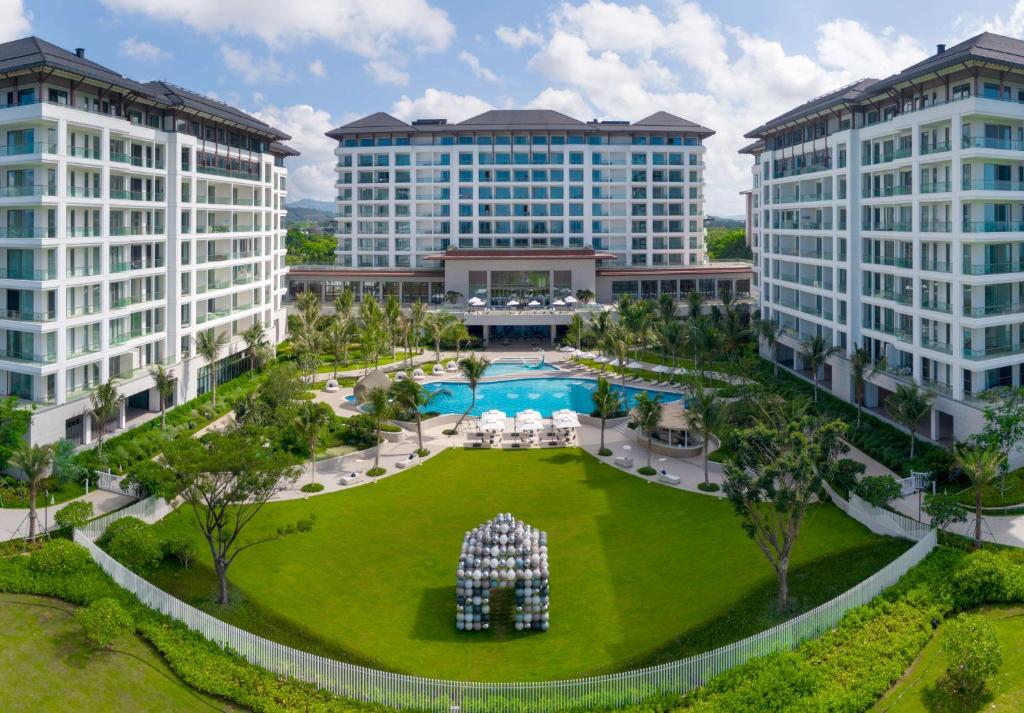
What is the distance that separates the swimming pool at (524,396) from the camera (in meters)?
53.3

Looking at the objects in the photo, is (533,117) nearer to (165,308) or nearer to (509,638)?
(165,308)

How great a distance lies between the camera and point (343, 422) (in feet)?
148

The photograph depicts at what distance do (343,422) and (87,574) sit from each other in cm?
1983

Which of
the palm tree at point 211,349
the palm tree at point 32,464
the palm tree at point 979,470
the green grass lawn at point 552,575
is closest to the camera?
the green grass lawn at point 552,575

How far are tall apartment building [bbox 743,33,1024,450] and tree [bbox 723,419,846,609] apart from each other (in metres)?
15.0

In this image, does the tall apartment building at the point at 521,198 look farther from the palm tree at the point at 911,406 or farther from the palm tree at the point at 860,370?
the palm tree at the point at 911,406

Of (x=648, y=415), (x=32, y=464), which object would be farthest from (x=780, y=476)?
(x=32, y=464)

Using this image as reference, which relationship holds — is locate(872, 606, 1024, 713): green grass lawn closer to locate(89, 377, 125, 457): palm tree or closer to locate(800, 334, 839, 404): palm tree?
locate(800, 334, 839, 404): palm tree

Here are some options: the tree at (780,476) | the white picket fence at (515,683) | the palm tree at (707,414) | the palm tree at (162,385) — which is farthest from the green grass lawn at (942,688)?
the palm tree at (162,385)

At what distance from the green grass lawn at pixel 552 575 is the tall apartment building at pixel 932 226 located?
42.7ft

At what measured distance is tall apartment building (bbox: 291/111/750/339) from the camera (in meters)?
89.3

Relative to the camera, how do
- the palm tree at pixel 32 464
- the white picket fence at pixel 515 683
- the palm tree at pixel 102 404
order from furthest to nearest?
1. the palm tree at pixel 102 404
2. the palm tree at pixel 32 464
3. the white picket fence at pixel 515 683

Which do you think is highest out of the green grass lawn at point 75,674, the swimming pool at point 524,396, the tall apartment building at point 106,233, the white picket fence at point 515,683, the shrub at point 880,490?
the tall apartment building at point 106,233

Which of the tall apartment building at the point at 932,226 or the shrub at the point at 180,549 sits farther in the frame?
the tall apartment building at the point at 932,226
